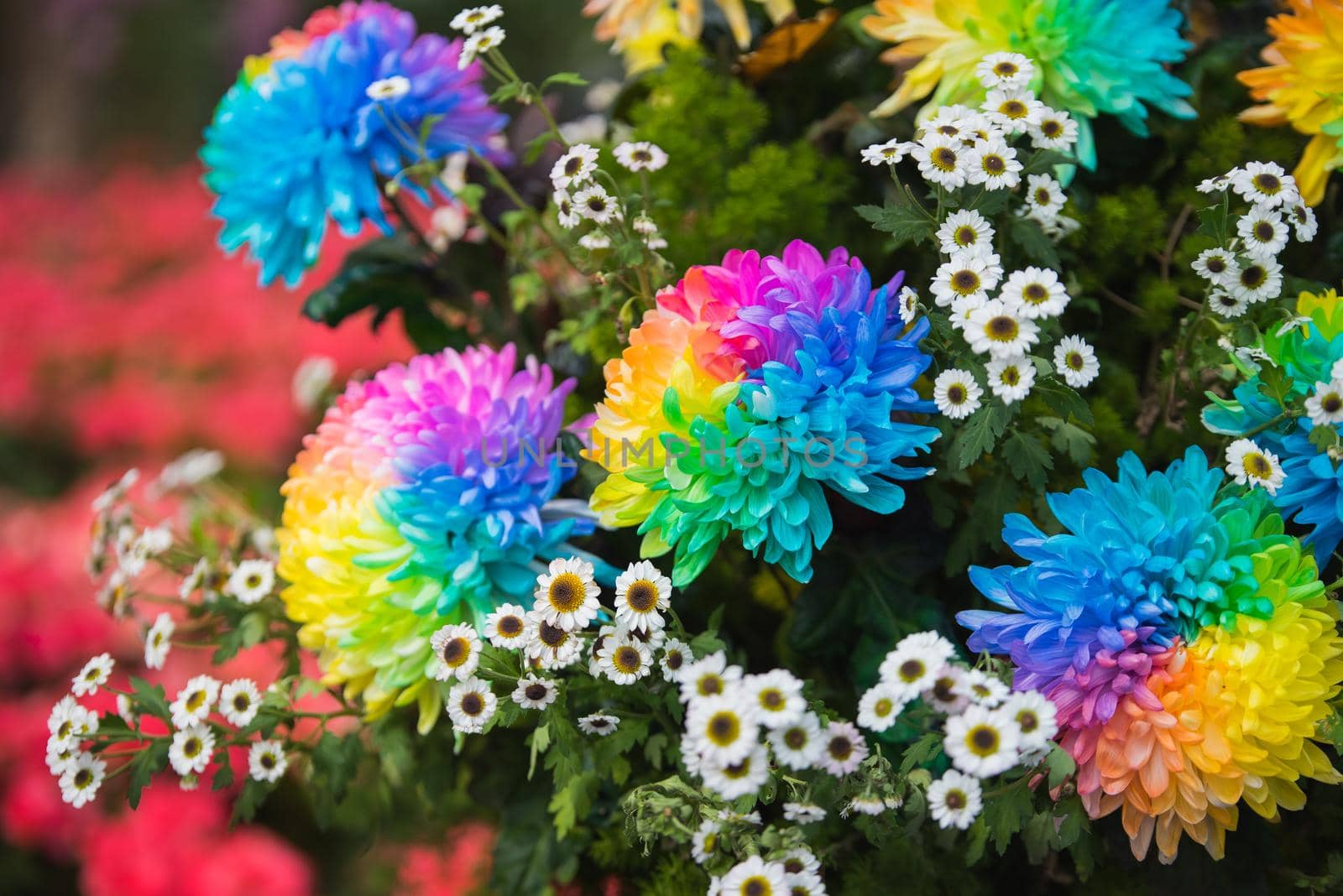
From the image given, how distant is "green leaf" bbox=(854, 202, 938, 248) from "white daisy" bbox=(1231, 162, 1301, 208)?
0.12 metres

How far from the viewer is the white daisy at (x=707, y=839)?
363 millimetres

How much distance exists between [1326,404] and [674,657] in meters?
0.26

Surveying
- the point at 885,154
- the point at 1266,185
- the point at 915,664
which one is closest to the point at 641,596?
the point at 915,664

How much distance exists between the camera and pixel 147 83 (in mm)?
1418

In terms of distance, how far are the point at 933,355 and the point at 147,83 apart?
1.35m

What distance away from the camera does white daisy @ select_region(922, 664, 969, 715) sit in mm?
345

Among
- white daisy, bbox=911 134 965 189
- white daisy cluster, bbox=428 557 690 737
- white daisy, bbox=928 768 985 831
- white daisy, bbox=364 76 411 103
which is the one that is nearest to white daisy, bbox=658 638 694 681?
white daisy cluster, bbox=428 557 690 737

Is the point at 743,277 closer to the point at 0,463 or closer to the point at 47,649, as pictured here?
the point at 47,649

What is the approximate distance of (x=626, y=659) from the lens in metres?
0.40

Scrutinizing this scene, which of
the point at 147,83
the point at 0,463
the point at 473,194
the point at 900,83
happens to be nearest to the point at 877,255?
the point at 900,83

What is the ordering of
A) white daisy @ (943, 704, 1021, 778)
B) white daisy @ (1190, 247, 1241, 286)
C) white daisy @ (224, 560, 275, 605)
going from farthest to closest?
white daisy @ (224, 560, 275, 605) → white daisy @ (1190, 247, 1241, 286) → white daisy @ (943, 704, 1021, 778)

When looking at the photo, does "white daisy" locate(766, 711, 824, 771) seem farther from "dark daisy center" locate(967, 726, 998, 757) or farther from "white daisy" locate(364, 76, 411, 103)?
"white daisy" locate(364, 76, 411, 103)

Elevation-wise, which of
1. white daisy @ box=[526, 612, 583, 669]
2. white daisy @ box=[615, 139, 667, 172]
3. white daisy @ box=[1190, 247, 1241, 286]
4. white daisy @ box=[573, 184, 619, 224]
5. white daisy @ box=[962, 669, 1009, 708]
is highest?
white daisy @ box=[573, 184, 619, 224]

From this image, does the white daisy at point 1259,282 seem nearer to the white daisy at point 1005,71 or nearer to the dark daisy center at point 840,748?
the white daisy at point 1005,71
